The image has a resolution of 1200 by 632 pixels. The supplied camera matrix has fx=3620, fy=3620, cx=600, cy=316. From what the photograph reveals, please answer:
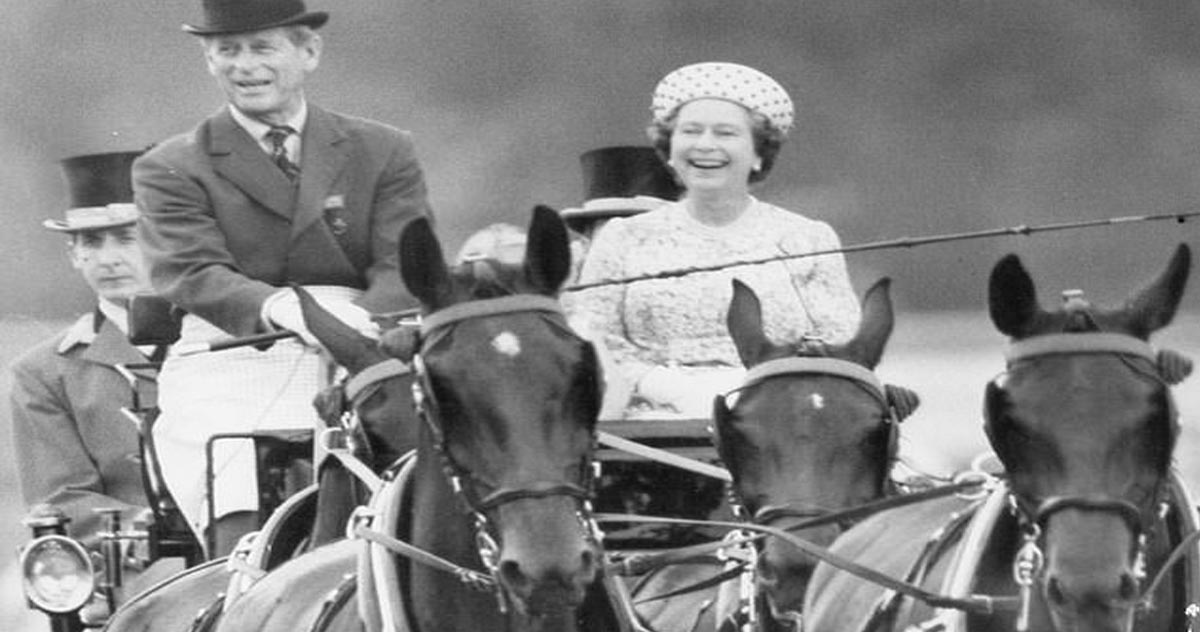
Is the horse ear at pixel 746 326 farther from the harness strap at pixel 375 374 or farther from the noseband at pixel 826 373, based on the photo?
the harness strap at pixel 375 374

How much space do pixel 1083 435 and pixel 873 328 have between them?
5.18 feet

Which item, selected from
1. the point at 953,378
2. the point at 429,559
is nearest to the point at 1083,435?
the point at 429,559

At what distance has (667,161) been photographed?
26.9 feet

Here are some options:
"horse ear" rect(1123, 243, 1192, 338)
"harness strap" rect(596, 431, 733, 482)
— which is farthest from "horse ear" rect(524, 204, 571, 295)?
"harness strap" rect(596, 431, 733, 482)

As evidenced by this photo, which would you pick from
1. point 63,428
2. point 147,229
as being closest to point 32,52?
point 63,428

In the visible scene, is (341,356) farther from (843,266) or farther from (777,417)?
(843,266)

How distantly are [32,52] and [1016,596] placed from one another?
257 inches

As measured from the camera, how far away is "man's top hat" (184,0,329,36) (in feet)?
26.3

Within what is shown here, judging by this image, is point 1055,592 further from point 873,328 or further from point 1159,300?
point 873,328

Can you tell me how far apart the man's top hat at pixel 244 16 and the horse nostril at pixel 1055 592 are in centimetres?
289

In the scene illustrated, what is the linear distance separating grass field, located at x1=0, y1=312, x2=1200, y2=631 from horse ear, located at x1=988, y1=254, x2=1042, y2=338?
3.61 meters

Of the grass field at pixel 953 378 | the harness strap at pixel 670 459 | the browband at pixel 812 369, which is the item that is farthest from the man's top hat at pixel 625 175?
the browband at pixel 812 369

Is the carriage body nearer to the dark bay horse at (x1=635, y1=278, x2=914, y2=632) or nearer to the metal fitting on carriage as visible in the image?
the dark bay horse at (x1=635, y1=278, x2=914, y2=632)

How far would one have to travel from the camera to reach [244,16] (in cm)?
802
